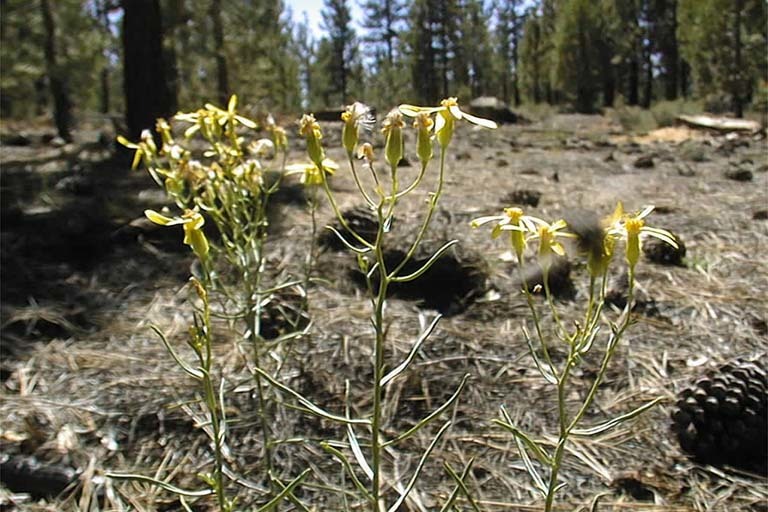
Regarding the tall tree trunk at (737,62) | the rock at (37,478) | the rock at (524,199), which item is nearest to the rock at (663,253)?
the rock at (524,199)

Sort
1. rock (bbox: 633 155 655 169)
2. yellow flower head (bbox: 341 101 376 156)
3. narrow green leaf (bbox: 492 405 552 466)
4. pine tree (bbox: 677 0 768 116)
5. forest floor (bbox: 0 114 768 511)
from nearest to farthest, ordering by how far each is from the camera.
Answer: narrow green leaf (bbox: 492 405 552 466)
yellow flower head (bbox: 341 101 376 156)
forest floor (bbox: 0 114 768 511)
rock (bbox: 633 155 655 169)
pine tree (bbox: 677 0 768 116)

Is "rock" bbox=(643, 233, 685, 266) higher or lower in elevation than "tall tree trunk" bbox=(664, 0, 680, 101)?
lower

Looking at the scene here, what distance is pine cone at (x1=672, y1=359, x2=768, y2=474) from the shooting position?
1.31m

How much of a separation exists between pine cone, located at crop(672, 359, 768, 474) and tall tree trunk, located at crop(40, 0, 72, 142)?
23.1 ft

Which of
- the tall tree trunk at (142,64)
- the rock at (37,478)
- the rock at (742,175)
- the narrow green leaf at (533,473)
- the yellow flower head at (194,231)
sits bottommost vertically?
the rock at (37,478)

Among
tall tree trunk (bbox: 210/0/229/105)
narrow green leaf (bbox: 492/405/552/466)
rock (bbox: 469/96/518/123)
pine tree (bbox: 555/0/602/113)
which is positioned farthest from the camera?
pine tree (bbox: 555/0/602/113)

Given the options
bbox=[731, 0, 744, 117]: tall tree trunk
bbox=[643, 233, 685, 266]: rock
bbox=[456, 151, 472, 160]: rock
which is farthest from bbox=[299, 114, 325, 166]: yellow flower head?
bbox=[731, 0, 744, 117]: tall tree trunk

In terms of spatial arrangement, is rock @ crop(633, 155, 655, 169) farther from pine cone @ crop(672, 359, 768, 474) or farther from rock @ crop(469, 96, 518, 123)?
rock @ crop(469, 96, 518, 123)

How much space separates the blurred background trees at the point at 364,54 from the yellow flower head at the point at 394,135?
4266 mm

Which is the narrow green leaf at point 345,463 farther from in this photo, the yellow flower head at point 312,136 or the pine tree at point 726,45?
the pine tree at point 726,45

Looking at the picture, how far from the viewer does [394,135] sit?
0.79m

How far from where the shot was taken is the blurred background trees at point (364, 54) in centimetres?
782

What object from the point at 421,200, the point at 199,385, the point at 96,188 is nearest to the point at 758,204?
the point at 421,200

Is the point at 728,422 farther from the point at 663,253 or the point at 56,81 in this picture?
the point at 56,81
